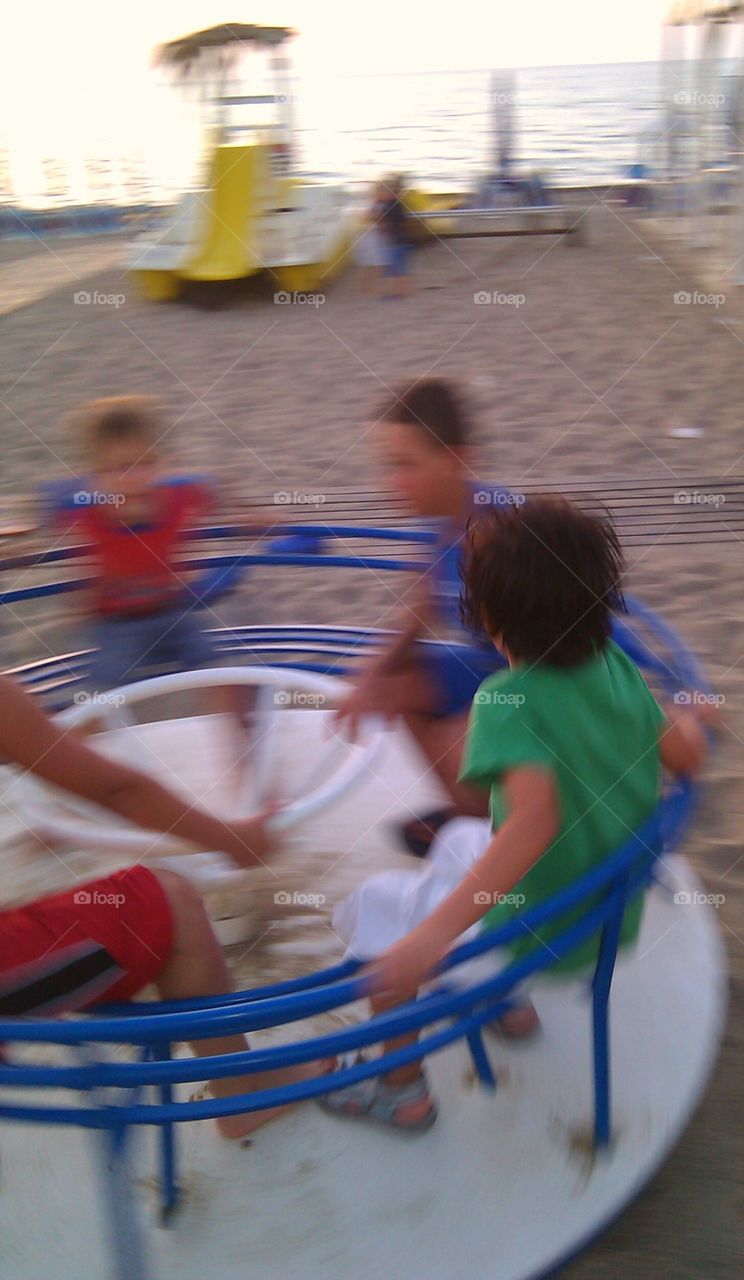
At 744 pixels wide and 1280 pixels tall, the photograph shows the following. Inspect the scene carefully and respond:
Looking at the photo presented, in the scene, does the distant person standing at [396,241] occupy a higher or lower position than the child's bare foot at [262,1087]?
lower

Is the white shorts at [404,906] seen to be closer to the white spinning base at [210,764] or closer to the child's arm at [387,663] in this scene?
the white spinning base at [210,764]

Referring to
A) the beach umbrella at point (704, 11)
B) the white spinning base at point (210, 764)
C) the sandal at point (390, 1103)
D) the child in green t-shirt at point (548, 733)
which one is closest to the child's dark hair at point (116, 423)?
the white spinning base at point (210, 764)

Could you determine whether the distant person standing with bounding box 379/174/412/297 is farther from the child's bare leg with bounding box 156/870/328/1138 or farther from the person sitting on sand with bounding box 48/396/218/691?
the child's bare leg with bounding box 156/870/328/1138

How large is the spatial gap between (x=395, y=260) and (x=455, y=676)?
705 cm

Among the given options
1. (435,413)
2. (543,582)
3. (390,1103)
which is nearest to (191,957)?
(390,1103)

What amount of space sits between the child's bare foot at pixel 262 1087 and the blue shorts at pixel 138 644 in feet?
3.32

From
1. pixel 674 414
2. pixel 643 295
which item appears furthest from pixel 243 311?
pixel 674 414

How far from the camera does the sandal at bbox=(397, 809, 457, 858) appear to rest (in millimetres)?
1886

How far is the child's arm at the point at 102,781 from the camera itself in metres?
1.05

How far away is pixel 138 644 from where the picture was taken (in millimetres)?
2195

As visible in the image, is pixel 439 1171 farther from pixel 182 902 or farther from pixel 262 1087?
pixel 182 902

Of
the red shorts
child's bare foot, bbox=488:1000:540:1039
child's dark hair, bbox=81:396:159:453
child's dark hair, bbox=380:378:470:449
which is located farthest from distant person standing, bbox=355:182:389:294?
the red shorts

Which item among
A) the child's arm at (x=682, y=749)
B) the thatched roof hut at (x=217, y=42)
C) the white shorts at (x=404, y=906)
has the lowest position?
the white shorts at (x=404, y=906)

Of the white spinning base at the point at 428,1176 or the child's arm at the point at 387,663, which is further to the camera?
the child's arm at the point at 387,663
